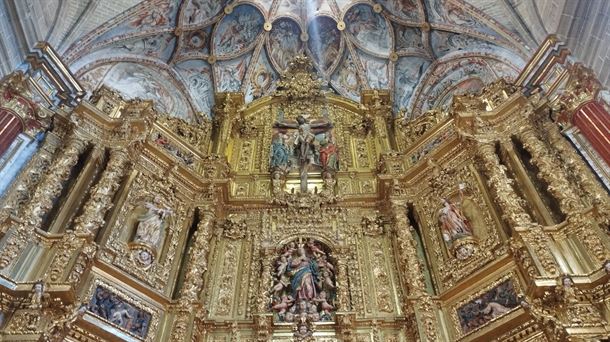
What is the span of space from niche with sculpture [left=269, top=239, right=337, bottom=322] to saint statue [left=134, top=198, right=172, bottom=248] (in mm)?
2485

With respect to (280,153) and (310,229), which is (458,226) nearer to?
(310,229)

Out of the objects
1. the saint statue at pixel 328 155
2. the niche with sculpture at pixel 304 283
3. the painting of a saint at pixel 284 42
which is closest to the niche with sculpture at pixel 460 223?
the niche with sculpture at pixel 304 283

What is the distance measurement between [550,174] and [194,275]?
6.91m

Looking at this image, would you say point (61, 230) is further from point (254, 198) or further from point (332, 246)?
point (332, 246)

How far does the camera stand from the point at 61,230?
8.28 m

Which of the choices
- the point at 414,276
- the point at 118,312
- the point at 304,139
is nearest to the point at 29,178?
the point at 118,312

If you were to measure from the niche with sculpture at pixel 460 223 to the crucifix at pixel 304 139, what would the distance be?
3.42 metres

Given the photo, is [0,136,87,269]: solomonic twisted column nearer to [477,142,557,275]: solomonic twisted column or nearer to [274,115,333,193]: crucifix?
[274,115,333,193]: crucifix

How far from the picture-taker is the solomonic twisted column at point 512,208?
739 cm

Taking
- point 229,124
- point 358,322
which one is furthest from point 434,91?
point 358,322

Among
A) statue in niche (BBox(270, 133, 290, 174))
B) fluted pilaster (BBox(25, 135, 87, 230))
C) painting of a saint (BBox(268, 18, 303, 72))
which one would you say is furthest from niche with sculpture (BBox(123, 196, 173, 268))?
painting of a saint (BBox(268, 18, 303, 72))

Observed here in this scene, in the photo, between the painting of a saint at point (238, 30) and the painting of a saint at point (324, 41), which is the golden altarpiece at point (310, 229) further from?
the painting of a saint at point (324, 41)

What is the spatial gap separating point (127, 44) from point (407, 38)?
328 inches

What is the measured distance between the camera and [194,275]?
9.02 meters
